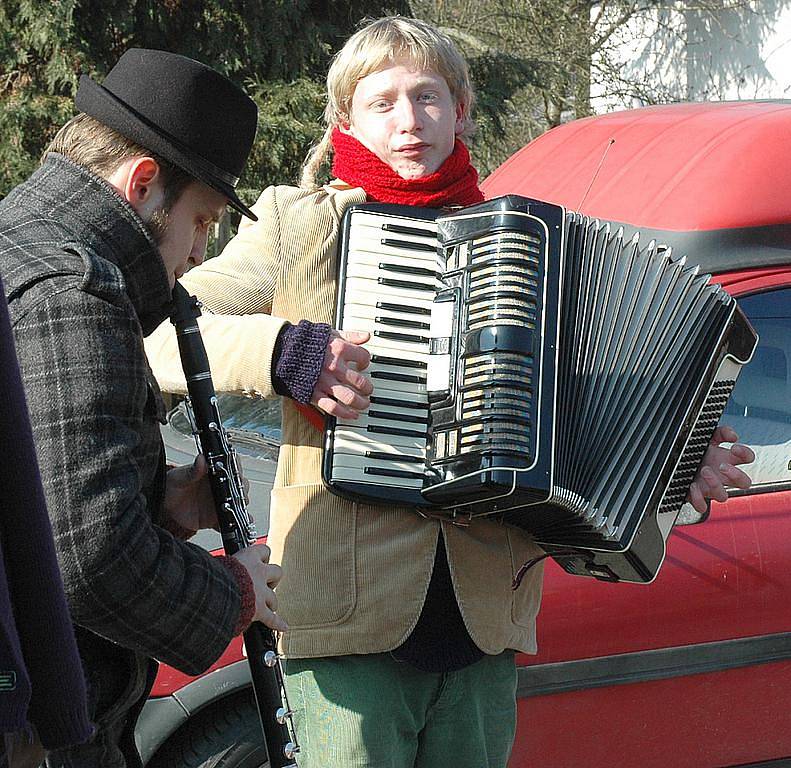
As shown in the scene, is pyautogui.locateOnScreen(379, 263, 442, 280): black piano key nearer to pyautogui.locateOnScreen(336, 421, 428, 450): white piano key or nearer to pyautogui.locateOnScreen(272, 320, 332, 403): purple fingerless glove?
pyautogui.locateOnScreen(272, 320, 332, 403): purple fingerless glove

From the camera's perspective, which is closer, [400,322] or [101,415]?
[101,415]

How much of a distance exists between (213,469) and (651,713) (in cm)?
168

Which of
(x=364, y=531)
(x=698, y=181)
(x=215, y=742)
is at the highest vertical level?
(x=698, y=181)

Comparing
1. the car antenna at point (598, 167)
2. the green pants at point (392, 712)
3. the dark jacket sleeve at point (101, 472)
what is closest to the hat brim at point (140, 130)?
the dark jacket sleeve at point (101, 472)

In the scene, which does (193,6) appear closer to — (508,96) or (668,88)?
(508,96)

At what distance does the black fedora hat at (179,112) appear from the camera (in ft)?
5.15

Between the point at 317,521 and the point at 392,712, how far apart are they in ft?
1.19

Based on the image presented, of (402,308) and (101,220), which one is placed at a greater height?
(101,220)

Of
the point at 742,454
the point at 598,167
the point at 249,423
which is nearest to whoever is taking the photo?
the point at 742,454

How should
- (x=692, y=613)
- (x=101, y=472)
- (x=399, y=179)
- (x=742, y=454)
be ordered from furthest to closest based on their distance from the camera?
(x=692, y=613) < (x=742, y=454) < (x=399, y=179) < (x=101, y=472)

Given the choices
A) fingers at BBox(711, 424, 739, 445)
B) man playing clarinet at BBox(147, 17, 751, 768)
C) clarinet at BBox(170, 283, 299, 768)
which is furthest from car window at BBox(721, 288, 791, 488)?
clarinet at BBox(170, 283, 299, 768)

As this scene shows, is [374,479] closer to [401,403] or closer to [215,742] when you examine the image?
[401,403]

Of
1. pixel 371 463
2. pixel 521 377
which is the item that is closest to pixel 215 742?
pixel 371 463

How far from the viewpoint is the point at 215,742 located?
9.13 feet
